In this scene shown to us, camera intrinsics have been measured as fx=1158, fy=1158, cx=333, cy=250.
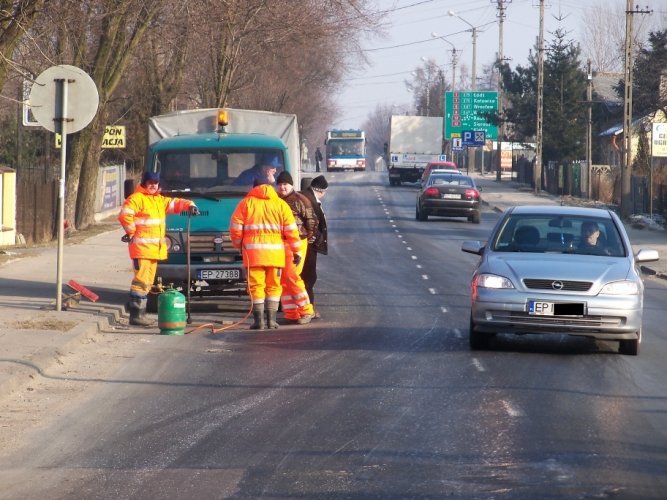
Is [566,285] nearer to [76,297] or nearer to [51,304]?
[76,297]

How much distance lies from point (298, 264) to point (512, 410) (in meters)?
5.48

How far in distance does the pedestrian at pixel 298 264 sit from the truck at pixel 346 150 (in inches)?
2629

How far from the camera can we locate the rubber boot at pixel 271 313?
528 inches

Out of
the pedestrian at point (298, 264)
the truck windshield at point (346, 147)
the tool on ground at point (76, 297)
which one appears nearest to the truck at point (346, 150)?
the truck windshield at point (346, 147)

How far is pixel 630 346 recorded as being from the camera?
11.6 m

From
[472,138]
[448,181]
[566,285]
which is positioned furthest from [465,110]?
[566,285]

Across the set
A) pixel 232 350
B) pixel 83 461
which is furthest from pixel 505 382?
pixel 83 461

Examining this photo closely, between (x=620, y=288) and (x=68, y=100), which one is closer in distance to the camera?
(x=620, y=288)

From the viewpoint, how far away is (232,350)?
39.2 ft

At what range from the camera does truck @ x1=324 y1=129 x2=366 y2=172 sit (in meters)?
81.1

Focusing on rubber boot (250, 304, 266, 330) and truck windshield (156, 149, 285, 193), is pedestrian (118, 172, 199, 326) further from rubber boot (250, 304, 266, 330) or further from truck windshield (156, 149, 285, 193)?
truck windshield (156, 149, 285, 193)

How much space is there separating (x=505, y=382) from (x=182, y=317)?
4.53 m

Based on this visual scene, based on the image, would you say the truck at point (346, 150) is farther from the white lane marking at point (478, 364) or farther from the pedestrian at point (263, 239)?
the white lane marking at point (478, 364)

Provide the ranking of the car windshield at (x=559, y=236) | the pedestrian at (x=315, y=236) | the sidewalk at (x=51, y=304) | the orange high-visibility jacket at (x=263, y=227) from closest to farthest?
the sidewalk at (x=51, y=304), the car windshield at (x=559, y=236), the orange high-visibility jacket at (x=263, y=227), the pedestrian at (x=315, y=236)
